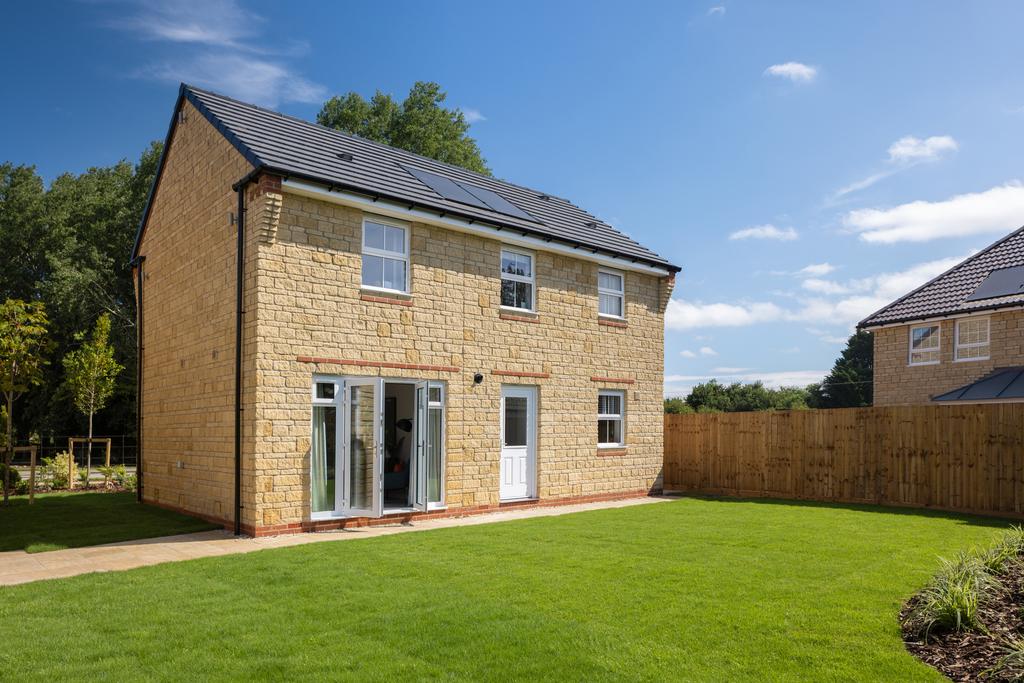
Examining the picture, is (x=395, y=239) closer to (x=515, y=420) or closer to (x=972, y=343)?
(x=515, y=420)

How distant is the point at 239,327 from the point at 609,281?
9221mm

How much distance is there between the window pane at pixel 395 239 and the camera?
13.7m

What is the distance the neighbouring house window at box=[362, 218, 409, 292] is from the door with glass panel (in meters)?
2.03

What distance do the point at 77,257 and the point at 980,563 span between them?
127 ft

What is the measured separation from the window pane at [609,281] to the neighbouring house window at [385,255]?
5.67m

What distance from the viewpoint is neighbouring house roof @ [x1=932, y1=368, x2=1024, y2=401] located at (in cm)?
1936

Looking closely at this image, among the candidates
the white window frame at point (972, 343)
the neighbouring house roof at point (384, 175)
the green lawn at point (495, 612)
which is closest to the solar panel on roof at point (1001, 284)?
the white window frame at point (972, 343)

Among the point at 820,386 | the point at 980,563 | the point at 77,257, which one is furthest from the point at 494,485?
the point at 820,386

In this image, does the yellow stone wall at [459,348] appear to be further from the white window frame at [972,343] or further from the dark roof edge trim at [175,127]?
the white window frame at [972,343]

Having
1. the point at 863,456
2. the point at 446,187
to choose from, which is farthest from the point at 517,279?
the point at 863,456

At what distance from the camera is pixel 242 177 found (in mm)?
12719

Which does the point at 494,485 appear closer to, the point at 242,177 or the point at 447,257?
the point at 447,257

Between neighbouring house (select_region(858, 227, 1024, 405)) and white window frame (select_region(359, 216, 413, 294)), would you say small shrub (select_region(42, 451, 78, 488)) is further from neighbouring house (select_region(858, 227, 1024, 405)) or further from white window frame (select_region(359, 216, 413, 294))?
neighbouring house (select_region(858, 227, 1024, 405))

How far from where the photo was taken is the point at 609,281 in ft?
59.5
